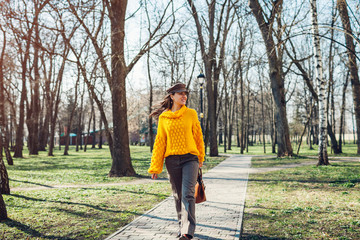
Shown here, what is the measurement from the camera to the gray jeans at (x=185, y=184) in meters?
3.91

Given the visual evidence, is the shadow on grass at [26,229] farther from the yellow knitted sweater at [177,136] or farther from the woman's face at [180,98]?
the woman's face at [180,98]

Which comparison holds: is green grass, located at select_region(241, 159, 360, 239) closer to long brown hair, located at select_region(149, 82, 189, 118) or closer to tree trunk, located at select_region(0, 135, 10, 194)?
long brown hair, located at select_region(149, 82, 189, 118)

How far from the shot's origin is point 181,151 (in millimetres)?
4039

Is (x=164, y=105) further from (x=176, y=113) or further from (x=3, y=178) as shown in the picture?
(x=3, y=178)

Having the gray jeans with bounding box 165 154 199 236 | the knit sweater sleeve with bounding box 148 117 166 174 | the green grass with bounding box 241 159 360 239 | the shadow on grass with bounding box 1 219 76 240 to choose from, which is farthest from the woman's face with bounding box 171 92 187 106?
the shadow on grass with bounding box 1 219 76 240

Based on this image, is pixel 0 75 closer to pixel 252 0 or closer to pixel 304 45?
pixel 252 0

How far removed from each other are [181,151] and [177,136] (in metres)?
0.21

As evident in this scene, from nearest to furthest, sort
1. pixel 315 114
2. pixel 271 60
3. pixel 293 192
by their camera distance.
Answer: pixel 293 192 → pixel 271 60 → pixel 315 114

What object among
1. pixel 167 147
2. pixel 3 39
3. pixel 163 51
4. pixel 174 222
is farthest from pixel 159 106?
pixel 163 51

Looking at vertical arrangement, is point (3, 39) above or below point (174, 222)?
above

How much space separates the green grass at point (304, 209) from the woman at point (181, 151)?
3.76 ft

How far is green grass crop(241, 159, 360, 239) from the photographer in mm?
4617

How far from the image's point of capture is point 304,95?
136 ft

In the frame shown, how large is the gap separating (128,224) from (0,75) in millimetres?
16536
